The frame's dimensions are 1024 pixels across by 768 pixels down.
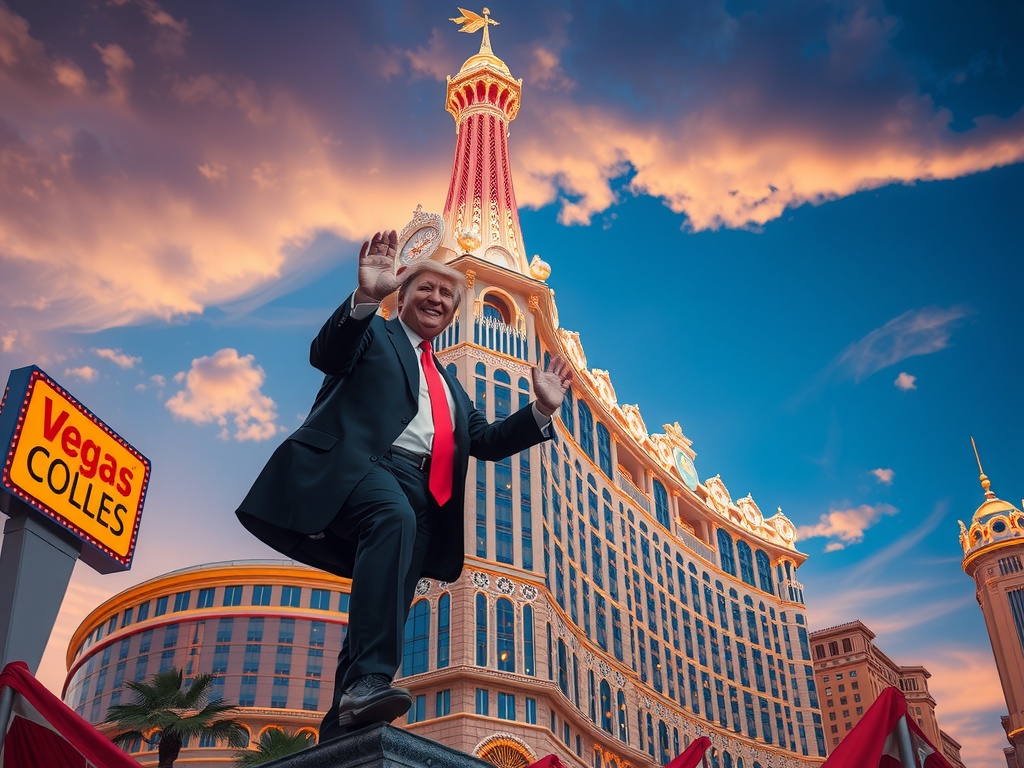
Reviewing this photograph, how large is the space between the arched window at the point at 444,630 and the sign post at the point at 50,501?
32973 mm

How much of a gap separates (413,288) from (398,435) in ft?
3.01

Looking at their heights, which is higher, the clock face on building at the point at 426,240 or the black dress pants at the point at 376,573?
the clock face on building at the point at 426,240

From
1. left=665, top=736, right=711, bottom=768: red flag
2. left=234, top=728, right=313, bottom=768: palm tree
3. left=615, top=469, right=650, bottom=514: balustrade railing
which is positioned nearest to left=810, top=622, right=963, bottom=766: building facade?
A: left=615, top=469, right=650, bottom=514: balustrade railing

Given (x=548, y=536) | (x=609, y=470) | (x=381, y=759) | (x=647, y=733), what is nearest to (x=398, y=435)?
(x=381, y=759)

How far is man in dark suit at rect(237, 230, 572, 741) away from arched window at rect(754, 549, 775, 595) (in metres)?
93.8

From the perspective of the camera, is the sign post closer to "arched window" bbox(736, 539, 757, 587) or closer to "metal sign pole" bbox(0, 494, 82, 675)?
"metal sign pole" bbox(0, 494, 82, 675)

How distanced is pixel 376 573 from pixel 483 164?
73.4 metres

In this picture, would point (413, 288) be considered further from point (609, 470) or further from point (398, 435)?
point (609, 470)

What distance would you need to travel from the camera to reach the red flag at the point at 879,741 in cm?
523

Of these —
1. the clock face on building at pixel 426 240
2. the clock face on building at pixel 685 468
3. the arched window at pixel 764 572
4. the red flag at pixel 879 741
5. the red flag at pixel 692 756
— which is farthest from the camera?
the arched window at pixel 764 572

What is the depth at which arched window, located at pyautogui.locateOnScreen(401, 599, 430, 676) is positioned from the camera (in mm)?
50812

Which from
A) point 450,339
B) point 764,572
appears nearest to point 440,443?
point 450,339

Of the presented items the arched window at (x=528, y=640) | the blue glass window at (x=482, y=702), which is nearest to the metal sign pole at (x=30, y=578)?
the blue glass window at (x=482, y=702)

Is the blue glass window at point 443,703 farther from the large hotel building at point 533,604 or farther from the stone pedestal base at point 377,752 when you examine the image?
the stone pedestal base at point 377,752
